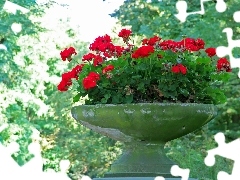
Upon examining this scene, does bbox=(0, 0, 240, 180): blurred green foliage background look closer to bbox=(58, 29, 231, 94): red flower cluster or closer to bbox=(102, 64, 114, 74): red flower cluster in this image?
bbox=(58, 29, 231, 94): red flower cluster

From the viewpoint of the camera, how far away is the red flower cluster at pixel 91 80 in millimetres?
4035

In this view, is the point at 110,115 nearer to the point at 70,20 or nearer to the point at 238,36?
the point at 238,36

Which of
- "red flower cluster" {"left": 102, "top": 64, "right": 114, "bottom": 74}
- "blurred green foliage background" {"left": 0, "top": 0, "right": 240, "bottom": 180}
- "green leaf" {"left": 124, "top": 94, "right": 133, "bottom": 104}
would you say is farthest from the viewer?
"blurred green foliage background" {"left": 0, "top": 0, "right": 240, "bottom": 180}

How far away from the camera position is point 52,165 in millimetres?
14555

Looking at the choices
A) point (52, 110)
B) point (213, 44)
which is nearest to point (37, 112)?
point (52, 110)

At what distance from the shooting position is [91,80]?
405 centimetres

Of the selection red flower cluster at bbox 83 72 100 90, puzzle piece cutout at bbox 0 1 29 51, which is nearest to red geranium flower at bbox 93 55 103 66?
red flower cluster at bbox 83 72 100 90

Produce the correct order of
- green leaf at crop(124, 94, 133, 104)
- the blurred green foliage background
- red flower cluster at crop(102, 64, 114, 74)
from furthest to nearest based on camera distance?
1. the blurred green foliage background
2. red flower cluster at crop(102, 64, 114, 74)
3. green leaf at crop(124, 94, 133, 104)

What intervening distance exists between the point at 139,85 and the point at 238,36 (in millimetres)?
8316

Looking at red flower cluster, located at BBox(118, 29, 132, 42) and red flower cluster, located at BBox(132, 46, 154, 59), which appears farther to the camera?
red flower cluster, located at BBox(118, 29, 132, 42)

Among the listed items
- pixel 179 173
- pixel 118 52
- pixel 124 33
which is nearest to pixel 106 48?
pixel 118 52

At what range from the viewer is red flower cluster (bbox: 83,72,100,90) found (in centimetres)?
404

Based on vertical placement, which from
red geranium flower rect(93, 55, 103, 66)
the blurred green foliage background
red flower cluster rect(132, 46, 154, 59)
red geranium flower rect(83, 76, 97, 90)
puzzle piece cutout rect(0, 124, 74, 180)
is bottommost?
puzzle piece cutout rect(0, 124, 74, 180)

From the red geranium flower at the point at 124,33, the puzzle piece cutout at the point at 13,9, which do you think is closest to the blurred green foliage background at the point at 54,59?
the puzzle piece cutout at the point at 13,9
